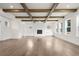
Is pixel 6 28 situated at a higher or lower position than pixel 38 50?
higher

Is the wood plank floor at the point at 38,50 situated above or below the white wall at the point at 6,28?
below

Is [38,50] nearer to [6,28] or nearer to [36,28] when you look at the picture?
[6,28]

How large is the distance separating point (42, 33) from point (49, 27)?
58.0 inches

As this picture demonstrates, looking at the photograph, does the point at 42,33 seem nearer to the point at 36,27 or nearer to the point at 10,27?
the point at 36,27

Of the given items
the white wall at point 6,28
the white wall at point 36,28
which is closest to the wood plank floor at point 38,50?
the white wall at point 6,28

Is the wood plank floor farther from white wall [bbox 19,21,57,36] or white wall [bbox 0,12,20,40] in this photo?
white wall [bbox 19,21,57,36]

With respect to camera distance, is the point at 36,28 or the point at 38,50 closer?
the point at 38,50

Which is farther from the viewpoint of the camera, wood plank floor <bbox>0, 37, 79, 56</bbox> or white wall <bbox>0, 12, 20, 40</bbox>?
white wall <bbox>0, 12, 20, 40</bbox>

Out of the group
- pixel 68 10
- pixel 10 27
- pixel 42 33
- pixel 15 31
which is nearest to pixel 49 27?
pixel 42 33

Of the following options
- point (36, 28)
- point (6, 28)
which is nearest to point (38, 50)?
point (6, 28)

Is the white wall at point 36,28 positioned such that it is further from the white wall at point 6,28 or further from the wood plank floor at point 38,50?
the wood plank floor at point 38,50

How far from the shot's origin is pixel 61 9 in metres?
7.68

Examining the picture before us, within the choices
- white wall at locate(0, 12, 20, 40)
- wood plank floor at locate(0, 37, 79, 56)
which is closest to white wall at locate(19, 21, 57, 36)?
white wall at locate(0, 12, 20, 40)

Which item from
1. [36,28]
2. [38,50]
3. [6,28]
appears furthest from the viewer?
[36,28]
